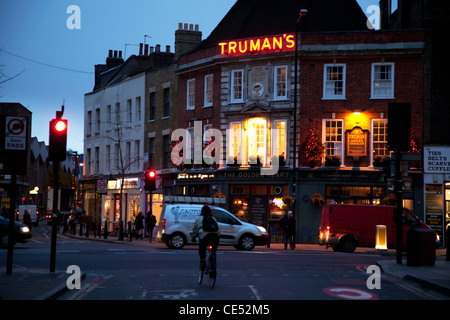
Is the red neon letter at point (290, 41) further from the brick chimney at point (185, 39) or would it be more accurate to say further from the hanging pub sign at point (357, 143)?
the brick chimney at point (185, 39)

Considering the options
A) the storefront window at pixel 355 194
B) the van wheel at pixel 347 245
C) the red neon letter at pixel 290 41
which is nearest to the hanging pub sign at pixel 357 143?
the storefront window at pixel 355 194

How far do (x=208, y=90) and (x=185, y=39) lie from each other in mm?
7056

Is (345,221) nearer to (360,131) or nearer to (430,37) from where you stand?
(360,131)

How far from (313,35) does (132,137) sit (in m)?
17.3

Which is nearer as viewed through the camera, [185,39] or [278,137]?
[278,137]

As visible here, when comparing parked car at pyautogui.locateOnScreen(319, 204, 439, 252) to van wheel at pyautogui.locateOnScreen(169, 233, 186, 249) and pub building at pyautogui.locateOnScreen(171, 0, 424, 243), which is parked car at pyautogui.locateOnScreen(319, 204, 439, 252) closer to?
pub building at pyautogui.locateOnScreen(171, 0, 424, 243)

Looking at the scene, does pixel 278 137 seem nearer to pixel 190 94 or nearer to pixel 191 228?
pixel 190 94

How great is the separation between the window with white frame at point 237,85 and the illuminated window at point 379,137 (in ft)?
25.4

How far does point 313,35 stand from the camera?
119 feet

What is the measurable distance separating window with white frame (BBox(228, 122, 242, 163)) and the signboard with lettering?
9.99 meters

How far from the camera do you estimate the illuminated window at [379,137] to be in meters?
35.2

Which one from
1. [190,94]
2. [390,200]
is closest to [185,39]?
[190,94]

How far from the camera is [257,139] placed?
37312 millimetres
